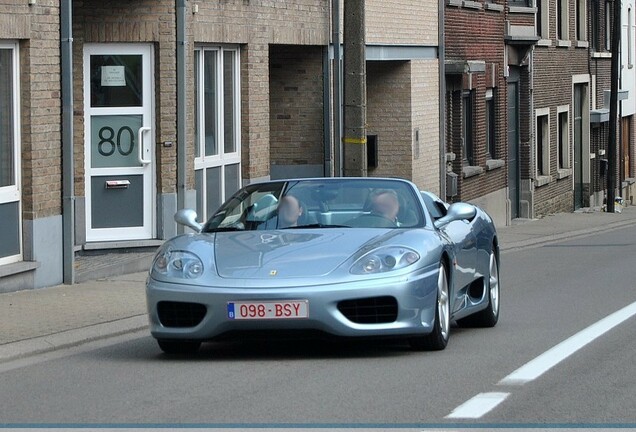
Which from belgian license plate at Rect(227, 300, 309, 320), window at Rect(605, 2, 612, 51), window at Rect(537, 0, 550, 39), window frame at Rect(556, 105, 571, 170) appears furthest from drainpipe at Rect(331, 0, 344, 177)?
window at Rect(605, 2, 612, 51)

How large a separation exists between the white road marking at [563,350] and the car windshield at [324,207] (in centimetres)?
133

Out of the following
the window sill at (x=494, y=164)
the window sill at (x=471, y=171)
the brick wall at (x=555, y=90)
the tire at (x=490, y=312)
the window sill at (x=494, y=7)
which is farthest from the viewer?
the brick wall at (x=555, y=90)

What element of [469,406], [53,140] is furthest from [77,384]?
[53,140]

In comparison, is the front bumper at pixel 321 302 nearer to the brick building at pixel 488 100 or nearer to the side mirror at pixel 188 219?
the side mirror at pixel 188 219

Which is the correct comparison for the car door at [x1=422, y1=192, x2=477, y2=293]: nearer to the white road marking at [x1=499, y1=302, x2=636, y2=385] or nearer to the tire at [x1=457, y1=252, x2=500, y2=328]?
the tire at [x1=457, y1=252, x2=500, y2=328]

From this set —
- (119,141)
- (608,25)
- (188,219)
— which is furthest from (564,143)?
(188,219)

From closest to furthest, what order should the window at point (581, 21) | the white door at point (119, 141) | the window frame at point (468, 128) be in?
the white door at point (119, 141), the window frame at point (468, 128), the window at point (581, 21)

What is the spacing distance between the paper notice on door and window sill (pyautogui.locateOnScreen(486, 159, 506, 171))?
49.5 feet

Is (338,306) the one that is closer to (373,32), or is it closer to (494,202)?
(373,32)

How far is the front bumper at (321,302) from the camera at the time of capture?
9.18 m

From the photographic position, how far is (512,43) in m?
32.7

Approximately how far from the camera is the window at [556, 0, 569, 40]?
128 ft

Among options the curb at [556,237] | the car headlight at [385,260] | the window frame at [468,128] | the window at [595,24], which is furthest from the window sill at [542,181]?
the car headlight at [385,260]

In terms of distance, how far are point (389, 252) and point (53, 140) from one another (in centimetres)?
662
